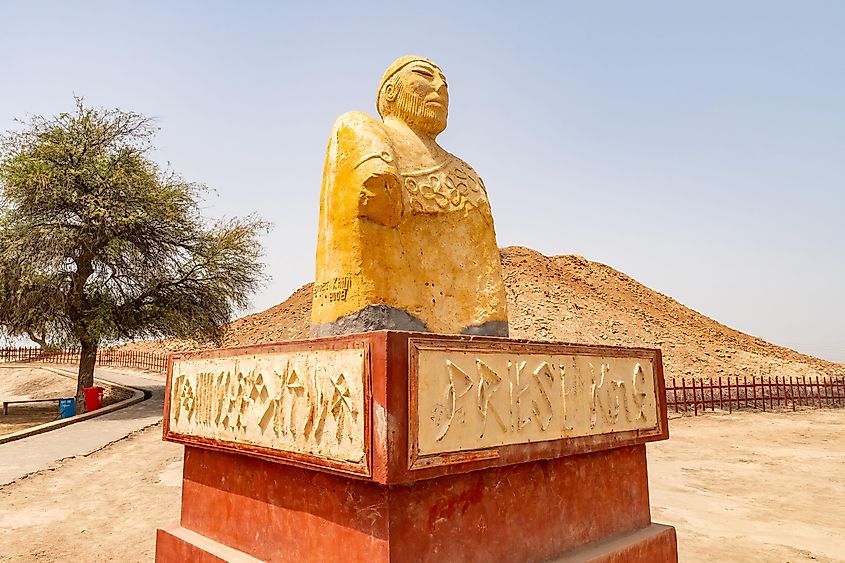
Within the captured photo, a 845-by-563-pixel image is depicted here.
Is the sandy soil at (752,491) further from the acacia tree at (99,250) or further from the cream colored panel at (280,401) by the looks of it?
the acacia tree at (99,250)

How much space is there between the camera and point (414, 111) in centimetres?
398

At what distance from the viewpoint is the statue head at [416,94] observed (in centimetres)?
399

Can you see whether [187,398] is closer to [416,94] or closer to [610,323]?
[416,94]

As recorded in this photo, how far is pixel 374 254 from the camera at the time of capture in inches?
132

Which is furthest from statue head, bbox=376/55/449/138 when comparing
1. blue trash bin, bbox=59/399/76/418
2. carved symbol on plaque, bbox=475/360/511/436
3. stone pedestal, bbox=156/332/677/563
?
blue trash bin, bbox=59/399/76/418

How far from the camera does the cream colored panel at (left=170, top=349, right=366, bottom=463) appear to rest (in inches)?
103

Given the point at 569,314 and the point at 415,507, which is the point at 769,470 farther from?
the point at 569,314

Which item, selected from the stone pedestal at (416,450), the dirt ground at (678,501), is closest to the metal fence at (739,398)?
the dirt ground at (678,501)

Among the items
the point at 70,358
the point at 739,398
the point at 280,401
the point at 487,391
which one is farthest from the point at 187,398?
the point at 70,358

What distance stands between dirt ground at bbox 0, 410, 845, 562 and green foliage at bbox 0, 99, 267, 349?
19.7ft

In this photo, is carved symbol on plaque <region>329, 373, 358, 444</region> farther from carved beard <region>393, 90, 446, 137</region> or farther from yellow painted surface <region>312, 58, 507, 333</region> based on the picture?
carved beard <region>393, 90, 446, 137</region>

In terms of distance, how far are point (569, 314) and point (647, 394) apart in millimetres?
22080

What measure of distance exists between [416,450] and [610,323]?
23830 mm

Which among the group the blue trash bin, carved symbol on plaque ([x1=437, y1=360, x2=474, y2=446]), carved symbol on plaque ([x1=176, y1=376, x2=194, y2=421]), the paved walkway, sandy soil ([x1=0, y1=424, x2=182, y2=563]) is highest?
carved symbol on plaque ([x1=437, y1=360, x2=474, y2=446])
